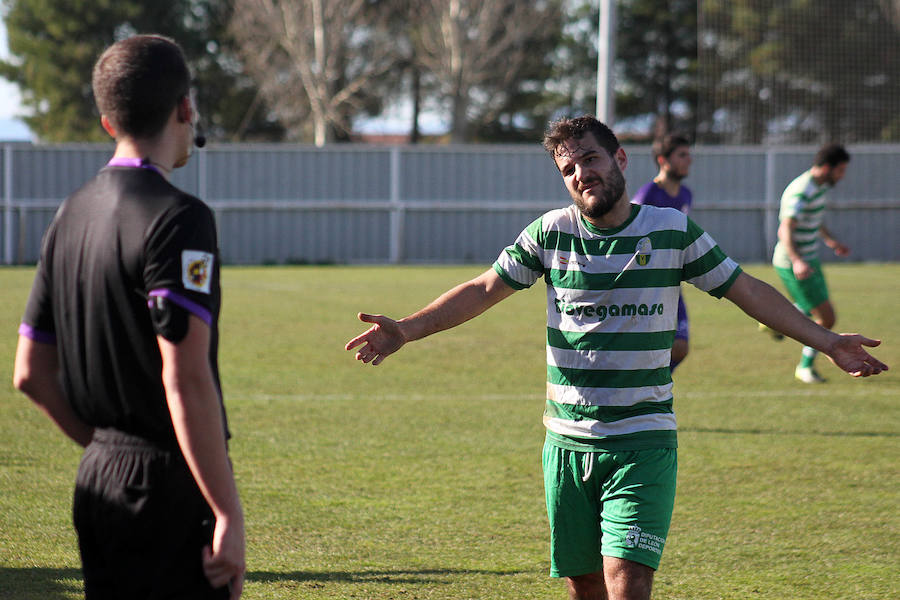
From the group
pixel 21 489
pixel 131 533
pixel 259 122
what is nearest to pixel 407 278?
pixel 21 489

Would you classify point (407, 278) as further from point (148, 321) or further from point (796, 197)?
point (148, 321)

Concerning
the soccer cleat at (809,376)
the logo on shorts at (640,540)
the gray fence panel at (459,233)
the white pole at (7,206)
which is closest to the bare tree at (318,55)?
the gray fence panel at (459,233)

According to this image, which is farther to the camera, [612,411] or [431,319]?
[431,319]

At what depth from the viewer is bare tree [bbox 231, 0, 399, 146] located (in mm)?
42781

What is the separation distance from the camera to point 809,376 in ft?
35.5

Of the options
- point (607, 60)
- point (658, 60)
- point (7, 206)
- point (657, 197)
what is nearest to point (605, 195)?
point (657, 197)

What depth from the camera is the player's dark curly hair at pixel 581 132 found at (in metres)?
3.99

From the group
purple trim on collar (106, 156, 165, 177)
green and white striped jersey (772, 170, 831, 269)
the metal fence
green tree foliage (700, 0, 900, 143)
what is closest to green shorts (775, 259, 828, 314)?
green and white striped jersey (772, 170, 831, 269)

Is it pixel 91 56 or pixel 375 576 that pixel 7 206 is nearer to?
pixel 91 56

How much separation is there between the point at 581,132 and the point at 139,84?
186cm

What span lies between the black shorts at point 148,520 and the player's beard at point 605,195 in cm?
185

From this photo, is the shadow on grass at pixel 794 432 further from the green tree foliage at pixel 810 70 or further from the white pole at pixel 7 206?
the green tree foliage at pixel 810 70

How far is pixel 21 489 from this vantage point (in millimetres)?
6441

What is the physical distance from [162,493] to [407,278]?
20356 millimetres
